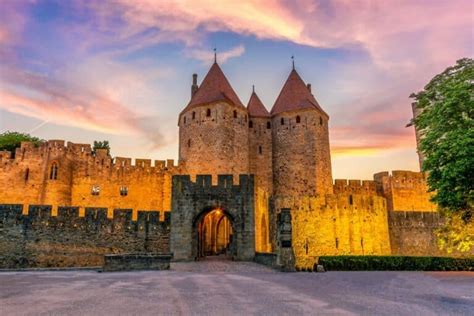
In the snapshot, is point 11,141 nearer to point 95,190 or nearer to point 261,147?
point 95,190

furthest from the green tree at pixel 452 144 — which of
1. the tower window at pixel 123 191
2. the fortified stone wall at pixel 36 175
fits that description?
the fortified stone wall at pixel 36 175

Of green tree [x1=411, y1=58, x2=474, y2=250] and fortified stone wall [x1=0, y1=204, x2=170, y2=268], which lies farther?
fortified stone wall [x1=0, y1=204, x2=170, y2=268]

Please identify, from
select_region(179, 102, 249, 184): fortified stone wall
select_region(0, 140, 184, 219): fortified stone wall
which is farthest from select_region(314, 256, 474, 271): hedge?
A: select_region(0, 140, 184, 219): fortified stone wall

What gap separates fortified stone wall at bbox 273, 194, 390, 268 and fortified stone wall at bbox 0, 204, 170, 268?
10.5 metres

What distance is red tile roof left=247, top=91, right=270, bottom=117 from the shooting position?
3716 centimetres

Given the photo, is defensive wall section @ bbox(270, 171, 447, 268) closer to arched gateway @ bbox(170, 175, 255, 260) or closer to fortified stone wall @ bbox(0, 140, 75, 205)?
arched gateway @ bbox(170, 175, 255, 260)

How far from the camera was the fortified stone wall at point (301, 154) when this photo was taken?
33.8 m

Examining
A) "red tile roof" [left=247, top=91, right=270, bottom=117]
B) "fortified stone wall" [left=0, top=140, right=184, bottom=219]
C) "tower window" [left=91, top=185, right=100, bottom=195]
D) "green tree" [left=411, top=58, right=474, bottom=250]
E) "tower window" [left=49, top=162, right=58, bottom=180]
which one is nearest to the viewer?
"green tree" [left=411, top=58, right=474, bottom=250]

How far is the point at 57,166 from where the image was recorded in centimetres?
3052

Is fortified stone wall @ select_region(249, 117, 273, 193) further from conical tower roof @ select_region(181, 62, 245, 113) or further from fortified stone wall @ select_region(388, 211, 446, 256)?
fortified stone wall @ select_region(388, 211, 446, 256)

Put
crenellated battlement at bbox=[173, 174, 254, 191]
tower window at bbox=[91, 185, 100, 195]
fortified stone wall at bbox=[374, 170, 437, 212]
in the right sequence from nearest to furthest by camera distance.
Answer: crenellated battlement at bbox=[173, 174, 254, 191] < tower window at bbox=[91, 185, 100, 195] < fortified stone wall at bbox=[374, 170, 437, 212]

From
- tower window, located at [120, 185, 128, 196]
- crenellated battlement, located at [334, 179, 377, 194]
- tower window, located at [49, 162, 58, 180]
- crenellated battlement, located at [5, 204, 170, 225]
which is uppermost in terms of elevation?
tower window, located at [49, 162, 58, 180]

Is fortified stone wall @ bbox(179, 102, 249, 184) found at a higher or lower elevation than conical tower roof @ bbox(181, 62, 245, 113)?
lower

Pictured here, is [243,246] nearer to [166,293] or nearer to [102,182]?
[166,293]
